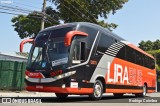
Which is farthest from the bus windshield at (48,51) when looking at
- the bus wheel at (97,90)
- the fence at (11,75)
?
the fence at (11,75)

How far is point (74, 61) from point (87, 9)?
2473cm

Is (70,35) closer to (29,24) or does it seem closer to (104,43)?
(104,43)

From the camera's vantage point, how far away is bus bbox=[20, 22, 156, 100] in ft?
45.2

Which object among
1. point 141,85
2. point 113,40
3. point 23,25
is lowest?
point 141,85

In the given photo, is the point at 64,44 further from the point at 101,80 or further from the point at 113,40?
the point at 113,40

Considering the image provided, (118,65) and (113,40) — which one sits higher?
(113,40)

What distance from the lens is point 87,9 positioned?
38.2 meters

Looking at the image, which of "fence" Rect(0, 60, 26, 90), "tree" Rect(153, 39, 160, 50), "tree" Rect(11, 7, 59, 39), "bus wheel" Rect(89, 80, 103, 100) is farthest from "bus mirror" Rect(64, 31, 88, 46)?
"tree" Rect(153, 39, 160, 50)

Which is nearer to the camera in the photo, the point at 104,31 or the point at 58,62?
the point at 58,62

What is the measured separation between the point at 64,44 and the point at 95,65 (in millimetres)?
2408

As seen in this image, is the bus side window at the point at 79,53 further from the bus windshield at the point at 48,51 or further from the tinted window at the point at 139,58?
the tinted window at the point at 139,58

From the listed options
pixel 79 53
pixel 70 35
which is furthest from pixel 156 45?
pixel 70 35

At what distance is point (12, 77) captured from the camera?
23547 mm

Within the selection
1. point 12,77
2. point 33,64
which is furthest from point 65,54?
point 12,77
